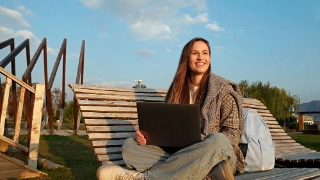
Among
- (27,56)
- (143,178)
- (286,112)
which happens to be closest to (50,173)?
(143,178)

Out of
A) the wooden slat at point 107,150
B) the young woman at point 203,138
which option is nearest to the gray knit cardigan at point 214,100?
the young woman at point 203,138

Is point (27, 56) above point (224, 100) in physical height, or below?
above

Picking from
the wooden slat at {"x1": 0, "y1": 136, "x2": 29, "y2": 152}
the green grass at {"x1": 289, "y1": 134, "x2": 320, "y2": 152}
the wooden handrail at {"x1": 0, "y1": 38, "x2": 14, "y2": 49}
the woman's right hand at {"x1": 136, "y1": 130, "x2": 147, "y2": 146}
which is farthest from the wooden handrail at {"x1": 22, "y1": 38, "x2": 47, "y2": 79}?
the green grass at {"x1": 289, "y1": 134, "x2": 320, "y2": 152}

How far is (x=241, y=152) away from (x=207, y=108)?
49 centimetres

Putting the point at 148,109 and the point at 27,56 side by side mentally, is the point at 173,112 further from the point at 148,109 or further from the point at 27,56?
the point at 27,56

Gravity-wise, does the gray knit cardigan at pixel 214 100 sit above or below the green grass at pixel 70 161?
above

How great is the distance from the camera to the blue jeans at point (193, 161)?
2.24 metres

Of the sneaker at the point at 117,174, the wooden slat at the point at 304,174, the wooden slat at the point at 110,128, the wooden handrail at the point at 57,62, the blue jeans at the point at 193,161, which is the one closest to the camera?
the blue jeans at the point at 193,161

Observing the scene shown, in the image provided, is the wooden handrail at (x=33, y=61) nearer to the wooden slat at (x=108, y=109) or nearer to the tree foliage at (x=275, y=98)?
the wooden slat at (x=108, y=109)

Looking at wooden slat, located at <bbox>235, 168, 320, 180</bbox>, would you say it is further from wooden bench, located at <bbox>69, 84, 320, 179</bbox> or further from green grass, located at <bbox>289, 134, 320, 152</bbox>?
green grass, located at <bbox>289, 134, 320, 152</bbox>

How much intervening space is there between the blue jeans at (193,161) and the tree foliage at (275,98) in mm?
31913

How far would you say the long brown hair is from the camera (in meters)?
3.07

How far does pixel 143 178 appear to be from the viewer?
99.9 inches

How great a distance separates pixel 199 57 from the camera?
3043 mm
